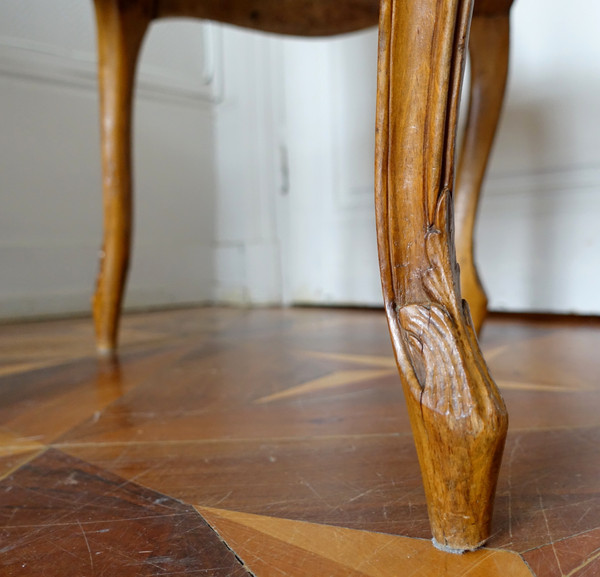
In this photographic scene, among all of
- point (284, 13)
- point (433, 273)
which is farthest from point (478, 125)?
point (433, 273)

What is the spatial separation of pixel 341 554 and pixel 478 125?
657mm

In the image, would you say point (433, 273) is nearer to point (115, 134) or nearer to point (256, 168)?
point (115, 134)

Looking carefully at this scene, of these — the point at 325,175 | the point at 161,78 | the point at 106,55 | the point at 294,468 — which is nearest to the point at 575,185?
the point at 325,175

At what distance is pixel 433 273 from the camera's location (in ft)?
0.91

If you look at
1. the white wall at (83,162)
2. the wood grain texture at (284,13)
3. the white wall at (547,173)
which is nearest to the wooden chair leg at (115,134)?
the wood grain texture at (284,13)

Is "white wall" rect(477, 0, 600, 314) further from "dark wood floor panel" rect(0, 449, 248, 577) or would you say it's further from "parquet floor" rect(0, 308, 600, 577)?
"dark wood floor panel" rect(0, 449, 248, 577)

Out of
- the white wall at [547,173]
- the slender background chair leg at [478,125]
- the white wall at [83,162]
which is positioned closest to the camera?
the slender background chair leg at [478,125]

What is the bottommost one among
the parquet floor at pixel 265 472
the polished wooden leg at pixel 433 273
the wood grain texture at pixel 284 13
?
the parquet floor at pixel 265 472

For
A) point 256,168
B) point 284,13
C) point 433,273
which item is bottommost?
point 256,168

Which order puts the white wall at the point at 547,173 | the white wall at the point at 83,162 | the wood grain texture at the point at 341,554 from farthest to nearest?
the white wall at the point at 83,162 < the white wall at the point at 547,173 < the wood grain texture at the point at 341,554

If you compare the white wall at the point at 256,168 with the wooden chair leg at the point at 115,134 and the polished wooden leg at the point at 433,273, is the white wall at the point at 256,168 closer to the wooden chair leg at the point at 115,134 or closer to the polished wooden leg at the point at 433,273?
the wooden chair leg at the point at 115,134

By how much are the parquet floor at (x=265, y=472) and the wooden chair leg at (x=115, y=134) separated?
13 cm

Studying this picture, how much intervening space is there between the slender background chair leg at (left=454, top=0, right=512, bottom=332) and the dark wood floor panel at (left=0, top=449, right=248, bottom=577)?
20.9 inches

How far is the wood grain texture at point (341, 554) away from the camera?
24 centimetres
